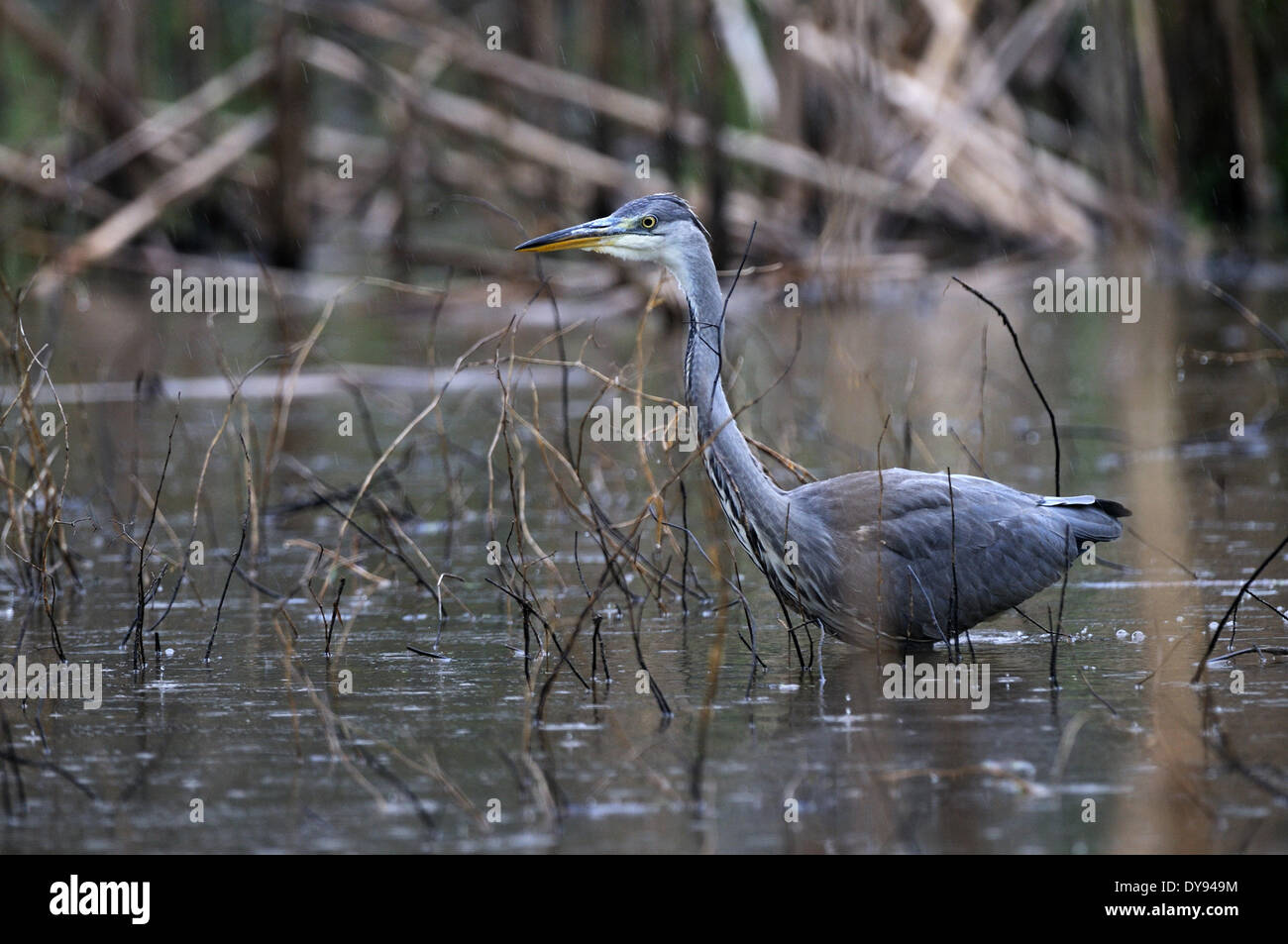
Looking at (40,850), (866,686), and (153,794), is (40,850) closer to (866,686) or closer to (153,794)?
(153,794)

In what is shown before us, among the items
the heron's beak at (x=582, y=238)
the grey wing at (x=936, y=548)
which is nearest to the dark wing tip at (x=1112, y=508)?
the grey wing at (x=936, y=548)

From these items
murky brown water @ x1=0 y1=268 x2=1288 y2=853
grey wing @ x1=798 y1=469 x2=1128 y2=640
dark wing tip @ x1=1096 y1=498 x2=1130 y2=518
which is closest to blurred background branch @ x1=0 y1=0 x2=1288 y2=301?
murky brown water @ x1=0 y1=268 x2=1288 y2=853

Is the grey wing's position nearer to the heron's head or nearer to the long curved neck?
the long curved neck

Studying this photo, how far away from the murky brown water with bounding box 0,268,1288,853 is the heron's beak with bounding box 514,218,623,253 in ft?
3.84

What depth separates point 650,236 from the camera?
6438 millimetres

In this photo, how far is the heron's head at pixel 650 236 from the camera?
6430 millimetres

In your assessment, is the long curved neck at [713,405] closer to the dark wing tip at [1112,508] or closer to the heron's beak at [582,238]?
the heron's beak at [582,238]

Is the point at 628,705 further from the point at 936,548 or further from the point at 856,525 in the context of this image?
the point at 936,548

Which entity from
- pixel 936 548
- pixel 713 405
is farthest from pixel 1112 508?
pixel 713 405

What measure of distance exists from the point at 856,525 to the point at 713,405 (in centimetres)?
65

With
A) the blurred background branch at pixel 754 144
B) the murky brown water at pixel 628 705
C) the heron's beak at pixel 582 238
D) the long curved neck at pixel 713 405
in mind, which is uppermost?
the blurred background branch at pixel 754 144

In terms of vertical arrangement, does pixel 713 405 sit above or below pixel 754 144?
below

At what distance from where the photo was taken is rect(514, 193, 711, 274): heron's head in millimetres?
6430

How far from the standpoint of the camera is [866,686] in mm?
5754
